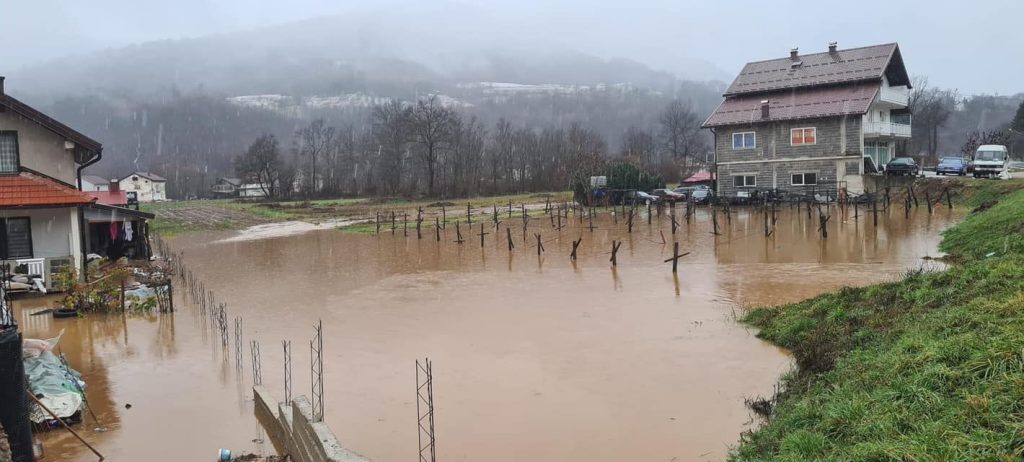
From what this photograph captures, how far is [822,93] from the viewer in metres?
39.8

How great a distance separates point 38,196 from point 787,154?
115 ft

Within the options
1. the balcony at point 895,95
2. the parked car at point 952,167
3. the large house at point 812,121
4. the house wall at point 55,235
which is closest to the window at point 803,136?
the large house at point 812,121

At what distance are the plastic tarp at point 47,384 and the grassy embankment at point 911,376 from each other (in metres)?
7.55

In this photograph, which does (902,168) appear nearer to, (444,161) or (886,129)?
(886,129)

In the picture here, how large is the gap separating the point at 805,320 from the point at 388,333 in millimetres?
7245

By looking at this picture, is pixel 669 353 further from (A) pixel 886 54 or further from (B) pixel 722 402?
(A) pixel 886 54

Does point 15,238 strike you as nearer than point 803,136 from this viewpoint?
Yes

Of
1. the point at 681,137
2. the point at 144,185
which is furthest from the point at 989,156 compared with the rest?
the point at 144,185

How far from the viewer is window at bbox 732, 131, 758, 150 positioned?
1623 inches

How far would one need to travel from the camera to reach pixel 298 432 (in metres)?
7.30

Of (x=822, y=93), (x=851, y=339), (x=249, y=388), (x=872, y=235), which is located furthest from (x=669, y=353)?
(x=822, y=93)

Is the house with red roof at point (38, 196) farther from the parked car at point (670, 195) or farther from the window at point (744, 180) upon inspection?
the parked car at point (670, 195)

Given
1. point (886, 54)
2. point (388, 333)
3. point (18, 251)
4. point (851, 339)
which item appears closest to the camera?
point (851, 339)

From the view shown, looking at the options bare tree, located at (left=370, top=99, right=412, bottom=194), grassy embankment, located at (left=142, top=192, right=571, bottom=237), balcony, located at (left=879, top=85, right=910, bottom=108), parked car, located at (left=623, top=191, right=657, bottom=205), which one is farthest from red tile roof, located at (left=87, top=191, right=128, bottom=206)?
bare tree, located at (left=370, top=99, right=412, bottom=194)
